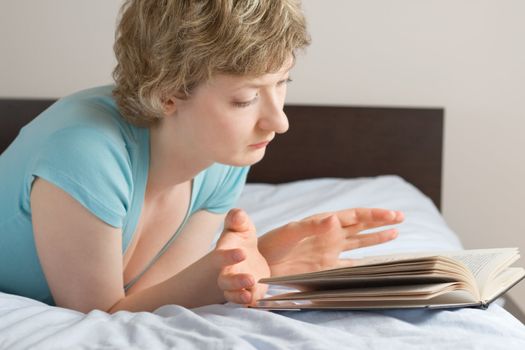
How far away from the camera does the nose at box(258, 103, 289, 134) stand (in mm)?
1189

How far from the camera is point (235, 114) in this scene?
1.19 meters

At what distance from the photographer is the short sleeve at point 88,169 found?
1.16 m

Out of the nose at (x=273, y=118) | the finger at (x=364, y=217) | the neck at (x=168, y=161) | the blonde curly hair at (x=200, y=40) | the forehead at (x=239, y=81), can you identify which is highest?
the blonde curly hair at (x=200, y=40)

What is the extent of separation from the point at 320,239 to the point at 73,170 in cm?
40

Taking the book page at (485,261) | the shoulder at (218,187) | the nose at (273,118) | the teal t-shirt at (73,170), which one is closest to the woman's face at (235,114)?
the nose at (273,118)

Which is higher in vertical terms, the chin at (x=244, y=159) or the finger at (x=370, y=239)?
the chin at (x=244, y=159)

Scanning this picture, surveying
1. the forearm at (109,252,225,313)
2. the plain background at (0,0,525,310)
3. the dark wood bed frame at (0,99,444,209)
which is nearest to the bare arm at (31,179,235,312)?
the forearm at (109,252,225,313)

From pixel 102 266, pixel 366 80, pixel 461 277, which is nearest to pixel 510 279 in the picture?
pixel 461 277

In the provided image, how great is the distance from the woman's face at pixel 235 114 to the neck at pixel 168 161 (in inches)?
1.6

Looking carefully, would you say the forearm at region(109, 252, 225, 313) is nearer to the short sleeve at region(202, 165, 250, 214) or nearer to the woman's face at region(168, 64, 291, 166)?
the woman's face at region(168, 64, 291, 166)

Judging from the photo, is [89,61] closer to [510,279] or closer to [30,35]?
[30,35]

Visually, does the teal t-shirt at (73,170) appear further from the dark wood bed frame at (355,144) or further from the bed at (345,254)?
the dark wood bed frame at (355,144)

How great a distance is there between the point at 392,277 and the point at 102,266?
42 cm

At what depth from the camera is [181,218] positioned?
4.78 ft
